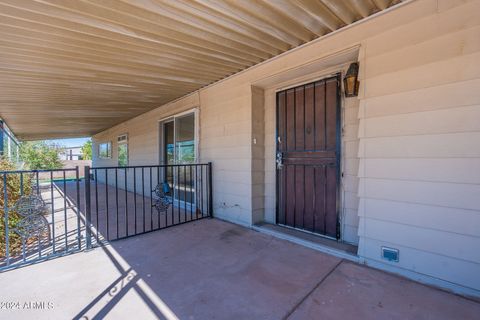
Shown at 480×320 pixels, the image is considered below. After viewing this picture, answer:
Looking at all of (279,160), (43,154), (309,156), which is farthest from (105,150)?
(309,156)

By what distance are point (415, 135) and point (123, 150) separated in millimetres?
8020

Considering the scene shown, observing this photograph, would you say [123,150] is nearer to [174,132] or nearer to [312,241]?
[174,132]

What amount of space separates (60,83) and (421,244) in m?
5.05

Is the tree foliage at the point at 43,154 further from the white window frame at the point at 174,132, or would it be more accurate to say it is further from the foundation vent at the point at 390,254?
the foundation vent at the point at 390,254

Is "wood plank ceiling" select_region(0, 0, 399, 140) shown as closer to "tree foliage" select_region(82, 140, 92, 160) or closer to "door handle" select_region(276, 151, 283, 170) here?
"door handle" select_region(276, 151, 283, 170)

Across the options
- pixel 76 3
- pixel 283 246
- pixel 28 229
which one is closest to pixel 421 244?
pixel 283 246

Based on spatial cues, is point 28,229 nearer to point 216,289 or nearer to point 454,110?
point 216,289

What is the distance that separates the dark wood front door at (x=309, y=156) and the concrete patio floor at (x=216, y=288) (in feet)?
1.75

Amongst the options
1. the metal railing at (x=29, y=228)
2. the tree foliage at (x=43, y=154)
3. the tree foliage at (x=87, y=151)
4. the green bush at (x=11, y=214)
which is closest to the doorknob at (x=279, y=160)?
the metal railing at (x=29, y=228)

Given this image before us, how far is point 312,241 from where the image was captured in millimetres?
2654

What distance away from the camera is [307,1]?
1880mm

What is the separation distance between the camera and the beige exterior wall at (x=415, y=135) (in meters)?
1.65

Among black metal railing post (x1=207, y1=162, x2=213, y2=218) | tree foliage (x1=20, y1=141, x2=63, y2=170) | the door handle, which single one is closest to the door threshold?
the door handle

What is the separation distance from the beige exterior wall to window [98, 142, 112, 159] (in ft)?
28.9
